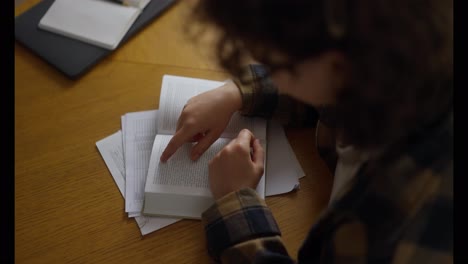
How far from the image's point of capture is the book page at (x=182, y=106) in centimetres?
93

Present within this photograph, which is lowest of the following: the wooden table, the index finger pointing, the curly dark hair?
the wooden table

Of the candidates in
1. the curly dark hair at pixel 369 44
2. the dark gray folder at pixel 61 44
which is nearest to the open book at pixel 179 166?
the dark gray folder at pixel 61 44

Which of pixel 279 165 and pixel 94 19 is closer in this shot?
pixel 279 165

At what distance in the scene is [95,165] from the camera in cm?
88

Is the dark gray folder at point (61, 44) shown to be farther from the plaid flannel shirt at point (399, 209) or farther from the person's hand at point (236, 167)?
the plaid flannel shirt at point (399, 209)

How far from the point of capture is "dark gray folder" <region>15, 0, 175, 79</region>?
100cm

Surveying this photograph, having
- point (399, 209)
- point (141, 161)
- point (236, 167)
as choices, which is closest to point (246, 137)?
point (236, 167)

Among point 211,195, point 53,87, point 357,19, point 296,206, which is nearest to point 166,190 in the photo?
point 211,195

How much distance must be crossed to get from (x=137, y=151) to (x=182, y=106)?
121mm

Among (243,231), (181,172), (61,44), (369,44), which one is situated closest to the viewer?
(369,44)

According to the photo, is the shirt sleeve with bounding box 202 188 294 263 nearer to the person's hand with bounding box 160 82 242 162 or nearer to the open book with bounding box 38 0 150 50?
the person's hand with bounding box 160 82 242 162

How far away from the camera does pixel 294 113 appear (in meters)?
0.92

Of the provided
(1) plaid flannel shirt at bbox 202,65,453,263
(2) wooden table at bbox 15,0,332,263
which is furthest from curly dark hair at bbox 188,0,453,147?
(2) wooden table at bbox 15,0,332,263

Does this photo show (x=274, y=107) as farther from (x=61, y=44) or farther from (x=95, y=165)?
(x=61, y=44)
